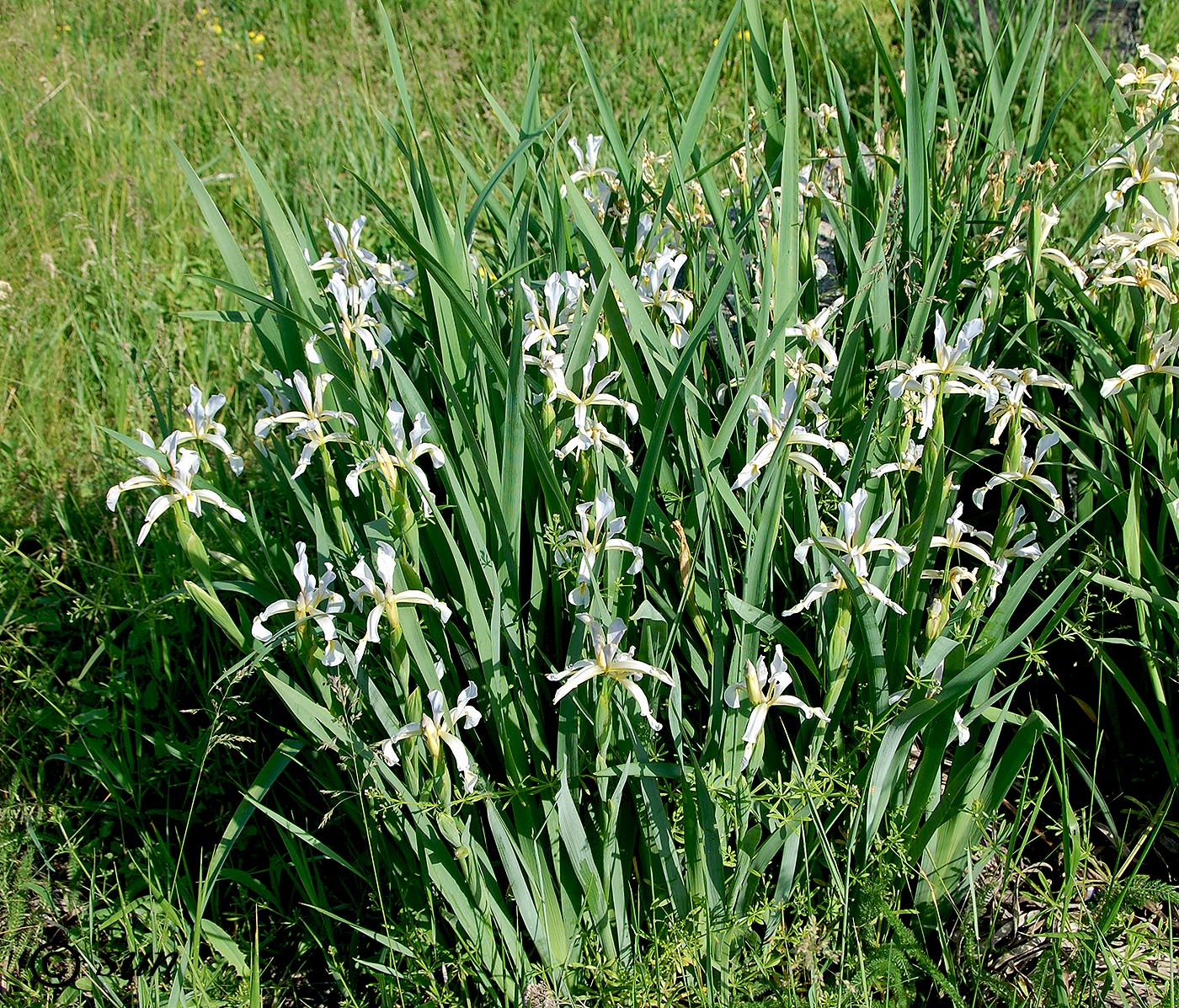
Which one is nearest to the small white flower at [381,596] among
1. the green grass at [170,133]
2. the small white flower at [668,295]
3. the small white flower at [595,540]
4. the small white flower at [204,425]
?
the small white flower at [595,540]

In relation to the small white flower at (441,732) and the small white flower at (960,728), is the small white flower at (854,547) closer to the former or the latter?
the small white flower at (960,728)

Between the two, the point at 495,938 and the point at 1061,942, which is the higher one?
the point at 495,938

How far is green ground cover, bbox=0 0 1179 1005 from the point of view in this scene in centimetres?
157

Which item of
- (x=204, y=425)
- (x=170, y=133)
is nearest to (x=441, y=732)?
(x=204, y=425)

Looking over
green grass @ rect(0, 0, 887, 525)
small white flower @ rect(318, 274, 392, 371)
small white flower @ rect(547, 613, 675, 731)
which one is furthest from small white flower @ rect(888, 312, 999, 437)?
green grass @ rect(0, 0, 887, 525)

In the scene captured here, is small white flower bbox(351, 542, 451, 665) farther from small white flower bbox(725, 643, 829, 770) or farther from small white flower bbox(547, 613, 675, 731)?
small white flower bbox(725, 643, 829, 770)

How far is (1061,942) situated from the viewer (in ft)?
5.49

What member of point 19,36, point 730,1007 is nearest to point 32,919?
point 730,1007

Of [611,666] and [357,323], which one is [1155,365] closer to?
[611,666]

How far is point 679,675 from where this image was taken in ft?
5.60

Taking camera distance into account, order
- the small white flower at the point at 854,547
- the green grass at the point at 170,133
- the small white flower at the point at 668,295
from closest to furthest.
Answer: the small white flower at the point at 854,547, the small white flower at the point at 668,295, the green grass at the point at 170,133

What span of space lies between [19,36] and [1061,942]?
17.5ft

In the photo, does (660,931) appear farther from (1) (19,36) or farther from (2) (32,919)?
(1) (19,36)

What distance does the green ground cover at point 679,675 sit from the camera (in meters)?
1.57
